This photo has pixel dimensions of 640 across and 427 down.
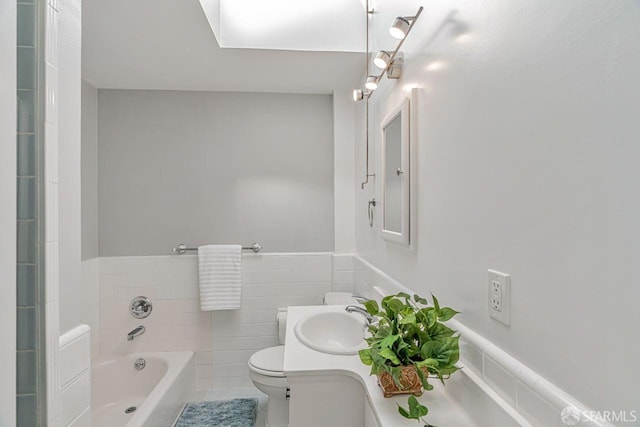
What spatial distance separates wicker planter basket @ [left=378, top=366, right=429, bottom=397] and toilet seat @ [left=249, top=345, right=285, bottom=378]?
106 cm

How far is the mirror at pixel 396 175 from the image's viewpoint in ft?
4.33

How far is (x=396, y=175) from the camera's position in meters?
1.49

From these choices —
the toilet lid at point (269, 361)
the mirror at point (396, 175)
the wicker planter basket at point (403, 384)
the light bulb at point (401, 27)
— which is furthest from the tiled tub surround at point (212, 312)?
the light bulb at point (401, 27)

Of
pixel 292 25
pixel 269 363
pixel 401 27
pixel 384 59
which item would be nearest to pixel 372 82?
pixel 384 59

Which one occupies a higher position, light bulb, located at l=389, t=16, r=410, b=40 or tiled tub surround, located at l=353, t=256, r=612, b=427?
light bulb, located at l=389, t=16, r=410, b=40

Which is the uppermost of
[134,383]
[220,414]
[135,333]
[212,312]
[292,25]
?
[292,25]

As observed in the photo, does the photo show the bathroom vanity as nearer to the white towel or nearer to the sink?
the sink

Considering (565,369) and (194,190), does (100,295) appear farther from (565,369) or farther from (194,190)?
(565,369)

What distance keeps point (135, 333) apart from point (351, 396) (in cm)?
197

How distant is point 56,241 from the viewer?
0.84 meters

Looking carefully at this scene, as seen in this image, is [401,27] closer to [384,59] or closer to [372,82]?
[384,59]

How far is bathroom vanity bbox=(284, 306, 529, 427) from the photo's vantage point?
0.85m

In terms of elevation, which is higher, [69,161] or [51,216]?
[69,161]
